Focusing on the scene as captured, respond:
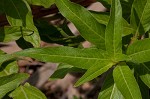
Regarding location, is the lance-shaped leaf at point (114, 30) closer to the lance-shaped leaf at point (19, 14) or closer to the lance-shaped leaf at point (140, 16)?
the lance-shaped leaf at point (140, 16)

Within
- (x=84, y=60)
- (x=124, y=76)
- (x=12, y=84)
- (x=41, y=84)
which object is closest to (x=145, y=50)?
(x=124, y=76)

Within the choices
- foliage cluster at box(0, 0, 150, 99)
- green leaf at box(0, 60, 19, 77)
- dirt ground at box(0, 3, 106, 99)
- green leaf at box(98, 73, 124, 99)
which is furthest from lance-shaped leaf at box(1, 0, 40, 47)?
dirt ground at box(0, 3, 106, 99)

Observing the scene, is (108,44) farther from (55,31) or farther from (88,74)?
(55,31)

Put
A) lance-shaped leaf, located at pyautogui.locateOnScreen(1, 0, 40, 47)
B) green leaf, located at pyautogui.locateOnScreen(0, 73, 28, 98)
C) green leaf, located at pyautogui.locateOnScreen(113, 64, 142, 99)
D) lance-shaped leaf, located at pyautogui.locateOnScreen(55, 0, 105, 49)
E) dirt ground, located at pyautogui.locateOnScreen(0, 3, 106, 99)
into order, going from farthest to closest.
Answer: dirt ground, located at pyautogui.locateOnScreen(0, 3, 106, 99) < lance-shaped leaf, located at pyautogui.locateOnScreen(1, 0, 40, 47) < green leaf, located at pyautogui.locateOnScreen(0, 73, 28, 98) < lance-shaped leaf, located at pyautogui.locateOnScreen(55, 0, 105, 49) < green leaf, located at pyautogui.locateOnScreen(113, 64, 142, 99)

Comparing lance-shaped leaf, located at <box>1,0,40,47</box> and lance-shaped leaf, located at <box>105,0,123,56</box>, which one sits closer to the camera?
lance-shaped leaf, located at <box>105,0,123,56</box>

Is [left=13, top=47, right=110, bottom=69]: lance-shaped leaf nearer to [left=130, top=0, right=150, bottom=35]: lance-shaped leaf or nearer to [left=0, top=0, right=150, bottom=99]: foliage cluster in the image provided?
[left=0, top=0, right=150, bottom=99]: foliage cluster

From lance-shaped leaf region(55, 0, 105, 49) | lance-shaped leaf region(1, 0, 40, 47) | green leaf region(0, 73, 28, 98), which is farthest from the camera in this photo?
lance-shaped leaf region(1, 0, 40, 47)
